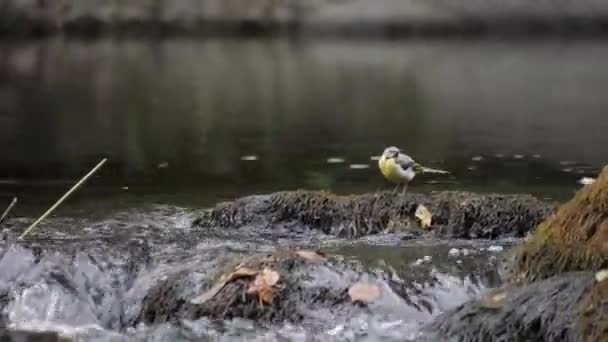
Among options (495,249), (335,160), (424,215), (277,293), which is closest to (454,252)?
(495,249)

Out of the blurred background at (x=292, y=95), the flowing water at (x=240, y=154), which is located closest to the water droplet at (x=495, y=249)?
the flowing water at (x=240, y=154)

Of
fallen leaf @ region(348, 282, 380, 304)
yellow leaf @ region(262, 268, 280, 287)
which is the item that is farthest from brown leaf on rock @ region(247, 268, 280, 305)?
fallen leaf @ region(348, 282, 380, 304)

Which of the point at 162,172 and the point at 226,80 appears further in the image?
the point at 226,80

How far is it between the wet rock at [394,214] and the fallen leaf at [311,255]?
1.30 meters

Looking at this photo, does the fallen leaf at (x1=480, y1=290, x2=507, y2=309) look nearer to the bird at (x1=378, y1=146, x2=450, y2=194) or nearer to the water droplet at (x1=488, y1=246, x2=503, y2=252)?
the water droplet at (x1=488, y1=246, x2=503, y2=252)

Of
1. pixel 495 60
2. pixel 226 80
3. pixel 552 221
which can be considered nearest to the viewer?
pixel 552 221

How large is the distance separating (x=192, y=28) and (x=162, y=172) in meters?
42.6

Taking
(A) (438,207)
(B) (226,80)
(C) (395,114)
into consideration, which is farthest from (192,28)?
(A) (438,207)

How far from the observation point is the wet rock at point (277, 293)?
668 centimetres

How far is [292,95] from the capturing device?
2522 centimetres

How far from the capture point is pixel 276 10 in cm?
5531

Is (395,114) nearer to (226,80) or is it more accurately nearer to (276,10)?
(226,80)

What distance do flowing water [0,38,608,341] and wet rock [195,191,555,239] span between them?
25cm

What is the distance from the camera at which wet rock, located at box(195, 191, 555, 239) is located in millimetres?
8398
